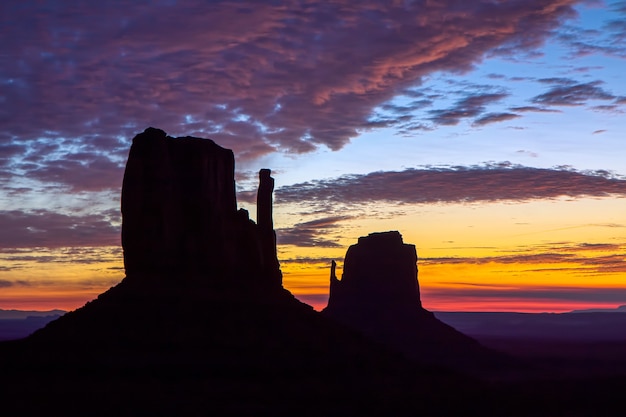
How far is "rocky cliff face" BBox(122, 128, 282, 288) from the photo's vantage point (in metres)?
80.5

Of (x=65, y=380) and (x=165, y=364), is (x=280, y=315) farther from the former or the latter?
(x=65, y=380)

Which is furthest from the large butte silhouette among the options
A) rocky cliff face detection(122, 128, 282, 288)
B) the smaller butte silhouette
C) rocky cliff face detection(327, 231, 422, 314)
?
rocky cliff face detection(327, 231, 422, 314)

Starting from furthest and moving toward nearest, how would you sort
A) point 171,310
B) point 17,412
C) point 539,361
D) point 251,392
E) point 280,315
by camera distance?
point 539,361 < point 280,315 < point 171,310 < point 251,392 < point 17,412

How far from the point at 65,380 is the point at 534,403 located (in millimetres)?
54193

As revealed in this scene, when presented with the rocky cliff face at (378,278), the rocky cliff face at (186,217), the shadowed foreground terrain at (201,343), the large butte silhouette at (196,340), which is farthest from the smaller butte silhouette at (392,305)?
the rocky cliff face at (186,217)

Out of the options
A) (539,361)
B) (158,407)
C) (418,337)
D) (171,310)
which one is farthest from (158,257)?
(539,361)

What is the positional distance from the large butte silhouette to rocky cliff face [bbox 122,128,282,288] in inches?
5.1

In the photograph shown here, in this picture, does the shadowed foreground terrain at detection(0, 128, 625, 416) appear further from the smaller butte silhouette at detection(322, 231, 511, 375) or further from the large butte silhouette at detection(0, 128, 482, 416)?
the smaller butte silhouette at detection(322, 231, 511, 375)

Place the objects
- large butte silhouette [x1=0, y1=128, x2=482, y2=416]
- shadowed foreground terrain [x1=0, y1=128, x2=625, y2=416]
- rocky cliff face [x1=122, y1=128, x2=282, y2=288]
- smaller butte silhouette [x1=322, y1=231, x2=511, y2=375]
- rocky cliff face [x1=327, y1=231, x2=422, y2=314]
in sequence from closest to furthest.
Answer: large butte silhouette [x1=0, y1=128, x2=482, y2=416] < shadowed foreground terrain [x1=0, y1=128, x2=625, y2=416] < rocky cliff face [x1=122, y1=128, x2=282, y2=288] < smaller butte silhouette [x1=322, y1=231, x2=511, y2=375] < rocky cliff face [x1=327, y1=231, x2=422, y2=314]

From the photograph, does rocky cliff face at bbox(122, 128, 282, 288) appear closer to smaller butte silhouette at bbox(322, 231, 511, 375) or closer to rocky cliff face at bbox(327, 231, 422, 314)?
smaller butte silhouette at bbox(322, 231, 511, 375)

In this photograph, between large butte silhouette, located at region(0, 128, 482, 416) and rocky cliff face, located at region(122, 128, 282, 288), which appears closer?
large butte silhouette, located at region(0, 128, 482, 416)

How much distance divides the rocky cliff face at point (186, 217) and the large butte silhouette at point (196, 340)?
0.13m

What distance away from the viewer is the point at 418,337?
146500 mm

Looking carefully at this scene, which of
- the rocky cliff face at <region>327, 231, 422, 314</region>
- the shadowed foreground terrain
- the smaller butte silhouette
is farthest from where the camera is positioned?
the rocky cliff face at <region>327, 231, 422, 314</region>
